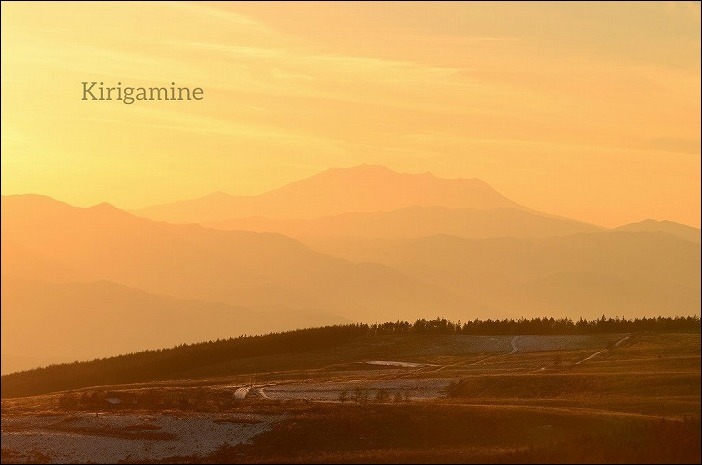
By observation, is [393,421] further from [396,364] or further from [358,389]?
[396,364]

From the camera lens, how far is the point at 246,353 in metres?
138

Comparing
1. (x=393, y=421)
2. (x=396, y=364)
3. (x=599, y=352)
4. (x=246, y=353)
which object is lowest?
(x=393, y=421)

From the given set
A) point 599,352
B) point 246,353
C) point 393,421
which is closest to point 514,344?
point 599,352

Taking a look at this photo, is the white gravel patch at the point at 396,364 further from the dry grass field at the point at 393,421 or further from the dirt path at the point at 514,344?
the dry grass field at the point at 393,421

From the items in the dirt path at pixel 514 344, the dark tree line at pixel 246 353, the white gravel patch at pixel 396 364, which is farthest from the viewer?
the dirt path at pixel 514 344

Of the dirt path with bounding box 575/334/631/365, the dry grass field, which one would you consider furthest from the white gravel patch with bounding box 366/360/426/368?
the dry grass field

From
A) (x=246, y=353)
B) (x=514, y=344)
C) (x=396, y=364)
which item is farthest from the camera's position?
(x=246, y=353)

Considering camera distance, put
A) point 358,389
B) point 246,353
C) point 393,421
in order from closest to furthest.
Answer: point 393,421, point 358,389, point 246,353

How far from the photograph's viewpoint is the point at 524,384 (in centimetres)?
9025

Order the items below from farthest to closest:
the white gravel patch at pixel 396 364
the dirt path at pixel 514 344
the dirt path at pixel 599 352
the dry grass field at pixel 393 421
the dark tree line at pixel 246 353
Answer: the dirt path at pixel 514 344 < the dark tree line at pixel 246 353 < the white gravel patch at pixel 396 364 < the dirt path at pixel 599 352 < the dry grass field at pixel 393 421

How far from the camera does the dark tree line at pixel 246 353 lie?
124 metres

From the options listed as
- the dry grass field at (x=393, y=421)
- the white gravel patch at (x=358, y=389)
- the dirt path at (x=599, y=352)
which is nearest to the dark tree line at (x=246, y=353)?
the dirt path at (x=599, y=352)

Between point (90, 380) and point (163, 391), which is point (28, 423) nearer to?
point (163, 391)

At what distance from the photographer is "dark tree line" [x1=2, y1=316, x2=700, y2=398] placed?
406 feet
